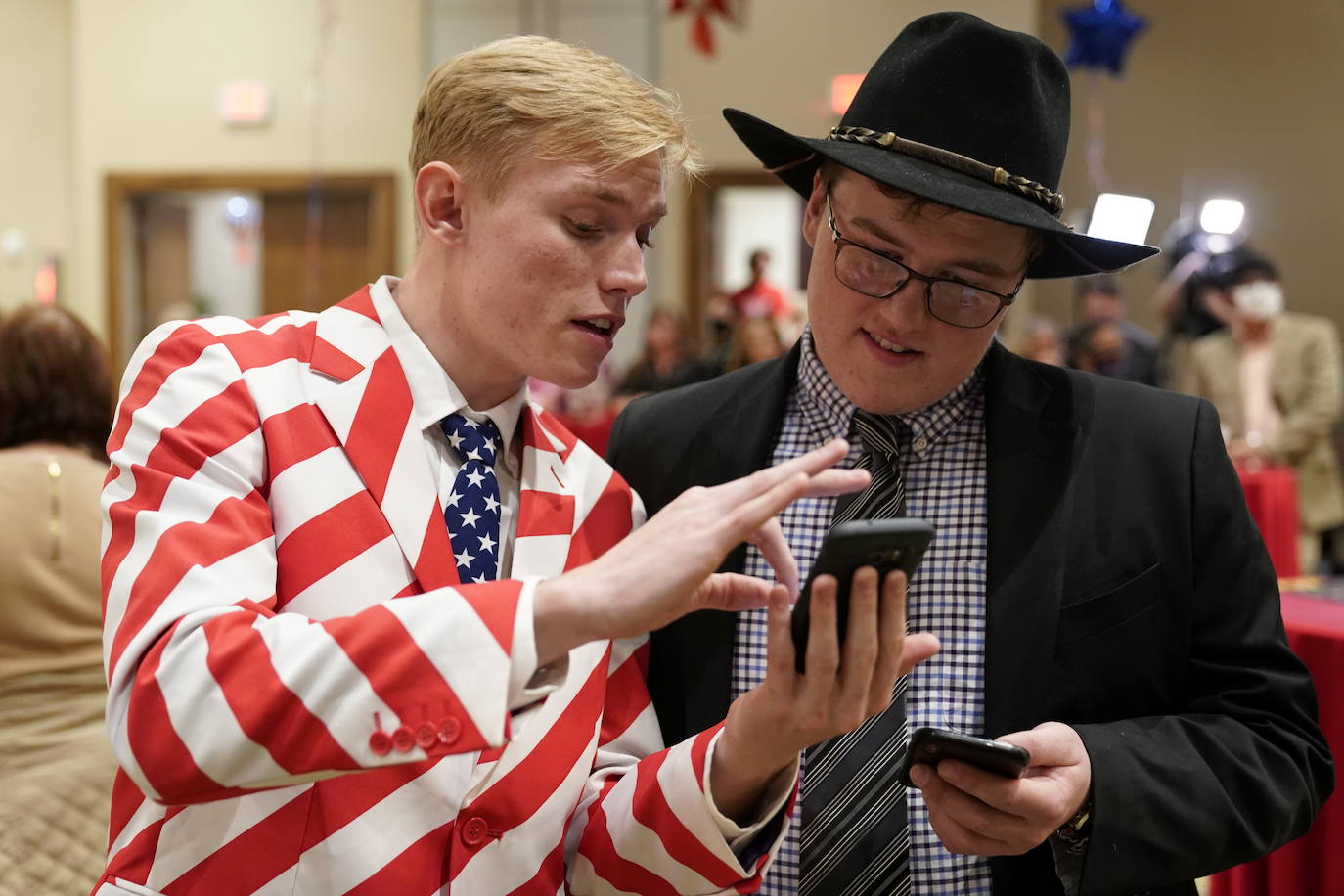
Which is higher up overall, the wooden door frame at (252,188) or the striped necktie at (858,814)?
the wooden door frame at (252,188)

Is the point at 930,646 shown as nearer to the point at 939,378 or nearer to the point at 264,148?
the point at 939,378

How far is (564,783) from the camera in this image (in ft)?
4.62

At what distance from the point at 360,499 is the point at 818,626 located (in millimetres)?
504

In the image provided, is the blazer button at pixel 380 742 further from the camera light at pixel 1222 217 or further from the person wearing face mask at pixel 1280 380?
the camera light at pixel 1222 217

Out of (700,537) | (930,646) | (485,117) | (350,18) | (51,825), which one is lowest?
(51,825)

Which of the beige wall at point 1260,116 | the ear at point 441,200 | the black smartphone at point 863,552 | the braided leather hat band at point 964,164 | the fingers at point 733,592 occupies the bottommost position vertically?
the fingers at point 733,592

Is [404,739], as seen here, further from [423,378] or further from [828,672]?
[423,378]

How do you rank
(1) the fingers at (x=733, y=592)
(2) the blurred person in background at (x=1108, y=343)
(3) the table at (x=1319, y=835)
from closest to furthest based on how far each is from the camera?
1. (1) the fingers at (x=733, y=592)
2. (3) the table at (x=1319, y=835)
3. (2) the blurred person in background at (x=1108, y=343)

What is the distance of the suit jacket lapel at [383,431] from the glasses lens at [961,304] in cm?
62

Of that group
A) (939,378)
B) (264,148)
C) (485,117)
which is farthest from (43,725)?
(264,148)

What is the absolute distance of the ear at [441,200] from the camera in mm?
1433

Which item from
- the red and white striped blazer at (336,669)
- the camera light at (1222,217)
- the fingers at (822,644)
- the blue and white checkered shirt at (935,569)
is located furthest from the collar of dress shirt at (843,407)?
the camera light at (1222,217)

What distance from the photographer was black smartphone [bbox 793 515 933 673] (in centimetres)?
106

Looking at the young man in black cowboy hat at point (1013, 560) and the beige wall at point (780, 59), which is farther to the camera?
the beige wall at point (780, 59)
